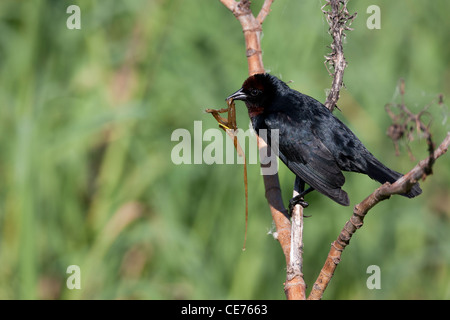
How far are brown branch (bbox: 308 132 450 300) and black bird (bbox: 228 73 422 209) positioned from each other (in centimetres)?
93

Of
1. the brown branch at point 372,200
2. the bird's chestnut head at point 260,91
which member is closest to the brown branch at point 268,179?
the brown branch at point 372,200

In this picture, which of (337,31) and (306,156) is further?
(306,156)

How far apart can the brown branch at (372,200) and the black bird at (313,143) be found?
36.7 inches

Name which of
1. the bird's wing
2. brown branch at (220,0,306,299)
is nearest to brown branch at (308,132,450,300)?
brown branch at (220,0,306,299)

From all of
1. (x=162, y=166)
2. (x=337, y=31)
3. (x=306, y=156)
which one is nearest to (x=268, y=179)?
(x=306, y=156)

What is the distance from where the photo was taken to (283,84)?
2.91 m

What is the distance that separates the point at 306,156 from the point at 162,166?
102 centimetres

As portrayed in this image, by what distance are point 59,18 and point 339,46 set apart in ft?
6.24

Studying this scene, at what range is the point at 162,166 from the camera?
3295 millimetres

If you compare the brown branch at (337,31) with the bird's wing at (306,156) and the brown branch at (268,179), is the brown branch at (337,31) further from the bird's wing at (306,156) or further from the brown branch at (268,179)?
the bird's wing at (306,156)

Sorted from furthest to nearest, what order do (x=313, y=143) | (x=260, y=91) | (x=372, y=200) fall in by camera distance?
(x=260, y=91), (x=313, y=143), (x=372, y=200)

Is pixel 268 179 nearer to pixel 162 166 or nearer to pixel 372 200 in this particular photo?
pixel 372 200

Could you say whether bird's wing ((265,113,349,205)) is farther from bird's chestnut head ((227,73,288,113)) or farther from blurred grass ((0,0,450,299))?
blurred grass ((0,0,450,299))

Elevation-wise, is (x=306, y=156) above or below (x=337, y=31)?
below
